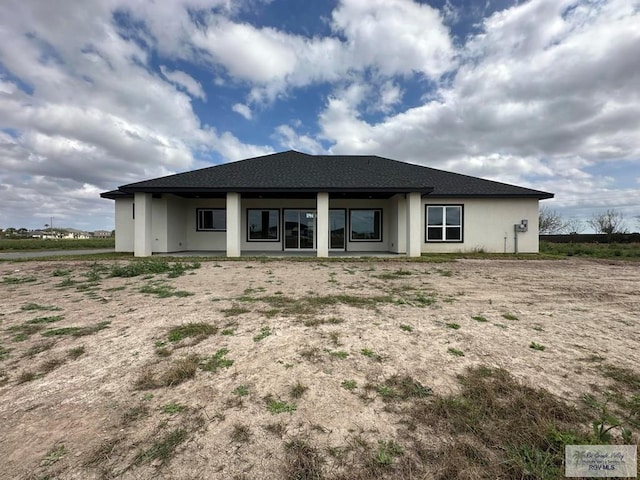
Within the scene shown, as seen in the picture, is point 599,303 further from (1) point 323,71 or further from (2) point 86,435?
(1) point 323,71

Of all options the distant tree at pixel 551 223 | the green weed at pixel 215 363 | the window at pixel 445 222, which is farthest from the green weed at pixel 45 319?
the distant tree at pixel 551 223

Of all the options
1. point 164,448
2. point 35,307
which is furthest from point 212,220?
point 164,448

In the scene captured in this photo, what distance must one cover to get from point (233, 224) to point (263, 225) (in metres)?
3.20

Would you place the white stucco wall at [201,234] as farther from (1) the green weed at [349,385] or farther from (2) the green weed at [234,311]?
(1) the green weed at [349,385]

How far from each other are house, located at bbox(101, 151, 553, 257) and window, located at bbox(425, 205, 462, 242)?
48mm

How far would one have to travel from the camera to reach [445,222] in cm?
1503

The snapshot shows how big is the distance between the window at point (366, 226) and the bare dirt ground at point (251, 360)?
9.88 metres

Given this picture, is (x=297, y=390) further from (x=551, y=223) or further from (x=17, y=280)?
(x=551, y=223)

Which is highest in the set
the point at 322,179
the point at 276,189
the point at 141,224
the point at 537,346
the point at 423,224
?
the point at 322,179

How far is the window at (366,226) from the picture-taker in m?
16.4

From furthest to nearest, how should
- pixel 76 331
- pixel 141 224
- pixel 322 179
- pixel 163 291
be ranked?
pixel 322 179 < pixel 141 224 < pixel 163 291 < pixel 76 331

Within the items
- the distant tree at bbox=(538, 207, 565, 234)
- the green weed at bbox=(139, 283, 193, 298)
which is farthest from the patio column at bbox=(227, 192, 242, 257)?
the distant tree at bbox=(538, 207, 565, 234)

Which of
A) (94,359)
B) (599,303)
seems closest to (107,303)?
(94,359)

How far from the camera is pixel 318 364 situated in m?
3.03
